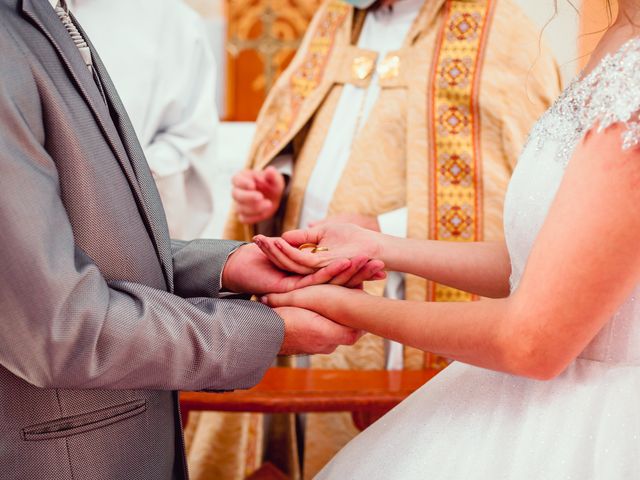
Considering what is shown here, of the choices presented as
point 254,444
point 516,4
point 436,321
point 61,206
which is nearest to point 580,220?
point 436,321

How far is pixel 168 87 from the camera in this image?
366 centimetres

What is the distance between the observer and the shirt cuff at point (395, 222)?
3.17 meters

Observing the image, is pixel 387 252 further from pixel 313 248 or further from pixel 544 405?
pixel 544 405

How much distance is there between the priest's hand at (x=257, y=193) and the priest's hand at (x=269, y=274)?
1.10 meters

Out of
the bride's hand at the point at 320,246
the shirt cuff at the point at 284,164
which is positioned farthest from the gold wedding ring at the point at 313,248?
the shirt cuff at the point at 284,164

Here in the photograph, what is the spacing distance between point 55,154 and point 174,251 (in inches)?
24.6

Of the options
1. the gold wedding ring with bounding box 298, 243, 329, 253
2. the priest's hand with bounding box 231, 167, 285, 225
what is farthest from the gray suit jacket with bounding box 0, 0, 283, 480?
the priest's hand with bounding box 231, 167, 285, 225

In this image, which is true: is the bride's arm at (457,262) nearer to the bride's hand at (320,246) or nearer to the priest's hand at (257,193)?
the bride's hand at (320,246)

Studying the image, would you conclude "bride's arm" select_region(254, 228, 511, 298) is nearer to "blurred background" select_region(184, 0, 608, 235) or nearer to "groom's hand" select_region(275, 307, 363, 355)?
"groom's hand" select_region(275, 307, 363, 355)

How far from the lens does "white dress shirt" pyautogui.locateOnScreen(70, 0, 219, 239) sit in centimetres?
355

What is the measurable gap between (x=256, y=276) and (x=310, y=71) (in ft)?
5.33

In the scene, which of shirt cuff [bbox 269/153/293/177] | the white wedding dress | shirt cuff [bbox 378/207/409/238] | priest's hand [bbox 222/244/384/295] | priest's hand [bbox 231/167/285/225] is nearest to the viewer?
the white wedding dress

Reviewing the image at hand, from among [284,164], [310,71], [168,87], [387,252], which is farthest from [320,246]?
[168,87]

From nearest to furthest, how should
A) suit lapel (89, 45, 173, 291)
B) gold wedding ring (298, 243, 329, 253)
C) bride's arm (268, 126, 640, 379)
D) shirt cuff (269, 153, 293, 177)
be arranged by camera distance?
bride's arm (268, 126, 640, 379) < suit lapel (89, 45, 173, 291) < gold wedding ring (298, 243, 329, 253) < shirt cuff (269, 153, 293, 177)
